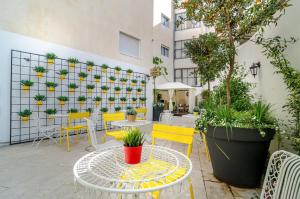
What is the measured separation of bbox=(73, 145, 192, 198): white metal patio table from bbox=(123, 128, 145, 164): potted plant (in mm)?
56

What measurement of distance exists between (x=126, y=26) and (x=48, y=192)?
287 inches

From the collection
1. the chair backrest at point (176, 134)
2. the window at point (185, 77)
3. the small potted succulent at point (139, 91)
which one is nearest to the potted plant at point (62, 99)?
the small potted succulent at point (139, 91)

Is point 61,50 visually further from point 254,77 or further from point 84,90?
point 254,77

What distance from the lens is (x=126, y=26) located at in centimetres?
813

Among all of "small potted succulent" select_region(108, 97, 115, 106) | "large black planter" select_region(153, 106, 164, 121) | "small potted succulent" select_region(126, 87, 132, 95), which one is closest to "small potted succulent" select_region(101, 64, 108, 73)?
"small potted succulent" select_region(108, 97, 115, 106)

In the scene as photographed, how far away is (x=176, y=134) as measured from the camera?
78.7 inches

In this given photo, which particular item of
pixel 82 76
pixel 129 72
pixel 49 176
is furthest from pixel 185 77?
pixel 49 176

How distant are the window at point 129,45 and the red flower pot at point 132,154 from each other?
7.03 meters

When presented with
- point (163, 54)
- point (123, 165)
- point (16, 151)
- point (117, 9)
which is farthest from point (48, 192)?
point (163, 54)

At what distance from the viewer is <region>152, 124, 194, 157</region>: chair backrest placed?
1894 millimetres

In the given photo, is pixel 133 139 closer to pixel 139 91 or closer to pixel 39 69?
pixel 39 69

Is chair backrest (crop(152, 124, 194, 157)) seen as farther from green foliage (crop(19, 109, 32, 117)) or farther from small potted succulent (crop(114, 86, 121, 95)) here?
small potted succulent (crop(114, 86, 121, 95))

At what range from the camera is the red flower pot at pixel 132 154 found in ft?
4.49

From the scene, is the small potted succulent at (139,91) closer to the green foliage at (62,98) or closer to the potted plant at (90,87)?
the potted plant at (90,87)
